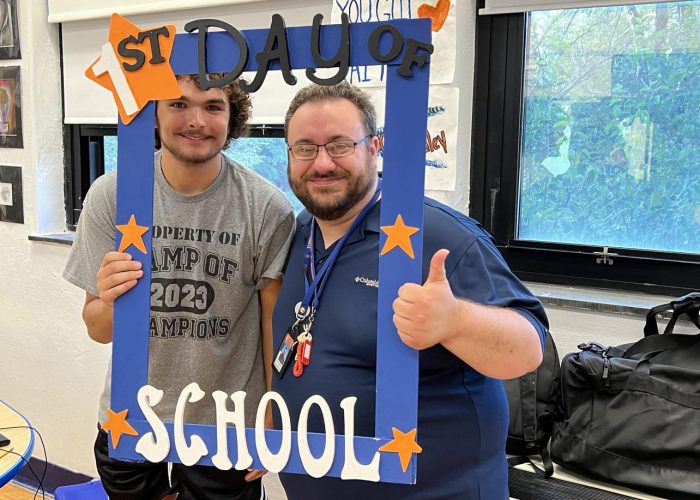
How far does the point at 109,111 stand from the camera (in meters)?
2.54

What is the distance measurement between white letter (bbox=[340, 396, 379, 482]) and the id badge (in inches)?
7.7

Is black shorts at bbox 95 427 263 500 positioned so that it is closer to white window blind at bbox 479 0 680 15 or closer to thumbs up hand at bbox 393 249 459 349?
thumbs up hand at bbox 393 249 459 349

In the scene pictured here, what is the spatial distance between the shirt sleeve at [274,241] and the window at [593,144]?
882mm

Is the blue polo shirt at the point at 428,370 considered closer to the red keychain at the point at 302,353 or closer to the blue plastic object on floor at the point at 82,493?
the red keychain at the point at 302,353

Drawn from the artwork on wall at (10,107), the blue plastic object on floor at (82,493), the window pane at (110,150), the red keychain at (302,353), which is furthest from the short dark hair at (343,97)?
the artwork on wall at (10,107)

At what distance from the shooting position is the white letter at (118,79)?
3.36 ft

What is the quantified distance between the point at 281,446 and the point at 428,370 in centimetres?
28

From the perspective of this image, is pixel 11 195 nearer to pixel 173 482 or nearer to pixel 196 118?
pixel 173 482

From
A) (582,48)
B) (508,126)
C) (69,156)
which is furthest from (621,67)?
(69,156)

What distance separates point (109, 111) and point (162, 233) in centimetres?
158

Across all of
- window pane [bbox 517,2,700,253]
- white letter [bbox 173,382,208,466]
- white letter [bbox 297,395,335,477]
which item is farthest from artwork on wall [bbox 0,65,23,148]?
white letter [bbox 297,395,335,477]

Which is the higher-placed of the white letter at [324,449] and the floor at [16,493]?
the white letter at [324,449]

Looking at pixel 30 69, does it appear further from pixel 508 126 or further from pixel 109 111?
pixel 508 126

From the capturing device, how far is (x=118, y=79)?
3.37 ft
